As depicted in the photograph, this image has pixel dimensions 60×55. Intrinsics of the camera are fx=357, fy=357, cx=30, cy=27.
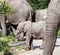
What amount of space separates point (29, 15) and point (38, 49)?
9.14ft

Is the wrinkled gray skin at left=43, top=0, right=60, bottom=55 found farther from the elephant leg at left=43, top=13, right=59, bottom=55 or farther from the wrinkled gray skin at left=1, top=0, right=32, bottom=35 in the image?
the wrinkled gray skin at left=1, top=0, right=32, bottom=35

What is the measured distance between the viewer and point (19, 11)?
11.9m

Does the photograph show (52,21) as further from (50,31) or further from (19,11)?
(19,11)

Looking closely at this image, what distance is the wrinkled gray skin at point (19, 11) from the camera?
11.6 meters

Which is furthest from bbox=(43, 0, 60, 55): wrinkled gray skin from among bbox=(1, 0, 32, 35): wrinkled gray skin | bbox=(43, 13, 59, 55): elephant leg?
bbox=(1, 0, 32, 35): wrinkled gray skin

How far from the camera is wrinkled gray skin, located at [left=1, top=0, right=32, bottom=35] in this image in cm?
1161

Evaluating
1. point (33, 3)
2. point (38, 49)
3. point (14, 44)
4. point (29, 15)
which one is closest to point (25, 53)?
point (38, 49)

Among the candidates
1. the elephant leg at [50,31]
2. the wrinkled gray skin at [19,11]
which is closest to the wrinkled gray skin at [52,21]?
the elephant leg at [50,31]

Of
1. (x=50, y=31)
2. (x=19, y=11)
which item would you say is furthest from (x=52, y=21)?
(x=19, y=11)

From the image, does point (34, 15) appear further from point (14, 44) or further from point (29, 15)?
point (14, 44)

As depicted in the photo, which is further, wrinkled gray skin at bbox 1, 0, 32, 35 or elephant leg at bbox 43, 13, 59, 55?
wrinkled gray skin at bbox 1, 0, 32, 35

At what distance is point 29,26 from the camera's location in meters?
9.10

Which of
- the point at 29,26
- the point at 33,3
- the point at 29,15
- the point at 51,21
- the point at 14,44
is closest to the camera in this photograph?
the point at 51,21

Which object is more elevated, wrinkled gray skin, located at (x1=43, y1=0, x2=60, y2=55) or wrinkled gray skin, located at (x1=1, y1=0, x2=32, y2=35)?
wrinkled gray skin, located at (x1=43, y1=0, x2=60, y2=55)
